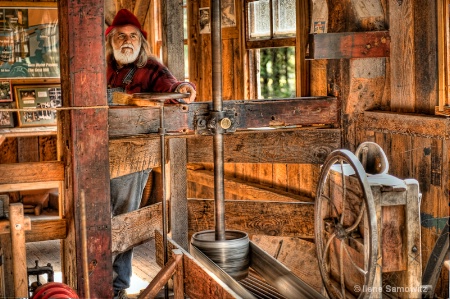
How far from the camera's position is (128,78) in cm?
610

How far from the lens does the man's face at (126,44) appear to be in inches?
243

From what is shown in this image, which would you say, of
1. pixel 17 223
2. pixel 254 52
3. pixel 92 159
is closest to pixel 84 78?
pixel 92 159

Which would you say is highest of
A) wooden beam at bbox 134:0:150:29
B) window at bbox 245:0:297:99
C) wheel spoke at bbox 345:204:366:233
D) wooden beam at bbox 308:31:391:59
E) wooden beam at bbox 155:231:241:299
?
wooden beam at bbox 134:0:150:29

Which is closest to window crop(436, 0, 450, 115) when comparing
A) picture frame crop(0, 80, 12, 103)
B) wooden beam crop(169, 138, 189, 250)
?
wooden beam crop(169, 138, 189, 250)

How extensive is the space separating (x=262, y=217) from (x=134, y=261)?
2.13m

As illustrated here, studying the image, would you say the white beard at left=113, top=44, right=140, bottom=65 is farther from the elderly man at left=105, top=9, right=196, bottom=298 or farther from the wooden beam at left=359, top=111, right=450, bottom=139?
the wooden beam at left=359, top=111, right=450, bottom=139

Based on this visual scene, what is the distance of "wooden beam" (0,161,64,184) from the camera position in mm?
4914

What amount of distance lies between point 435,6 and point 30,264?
492cm

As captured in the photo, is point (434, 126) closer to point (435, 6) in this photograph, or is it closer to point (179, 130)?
point (435, 6)

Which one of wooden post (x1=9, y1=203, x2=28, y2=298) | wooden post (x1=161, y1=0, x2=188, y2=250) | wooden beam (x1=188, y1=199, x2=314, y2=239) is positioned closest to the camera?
wooden post (x1=9, y1=203, x2=28, y2=298)

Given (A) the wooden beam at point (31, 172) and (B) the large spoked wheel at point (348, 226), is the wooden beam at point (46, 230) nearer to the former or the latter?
(A) the wooden beam at point (31, 172)

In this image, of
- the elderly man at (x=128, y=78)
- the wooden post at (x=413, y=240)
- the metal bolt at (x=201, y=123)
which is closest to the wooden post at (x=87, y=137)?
the metal bolt at (x=201, y=123)

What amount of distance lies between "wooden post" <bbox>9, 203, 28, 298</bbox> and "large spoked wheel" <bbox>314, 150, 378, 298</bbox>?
178 cm

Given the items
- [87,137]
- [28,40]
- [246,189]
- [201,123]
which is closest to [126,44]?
[201,123]
